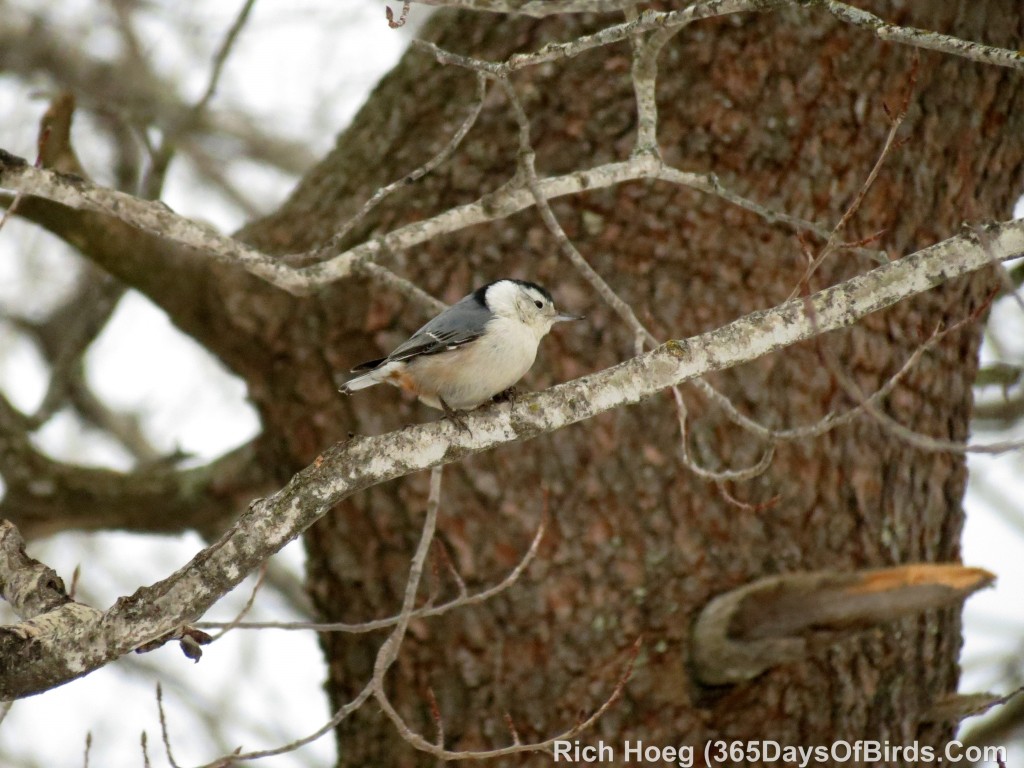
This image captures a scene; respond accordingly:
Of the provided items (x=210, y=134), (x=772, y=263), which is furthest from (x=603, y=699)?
(x=210, y=134)

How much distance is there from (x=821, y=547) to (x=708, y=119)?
4.22ft

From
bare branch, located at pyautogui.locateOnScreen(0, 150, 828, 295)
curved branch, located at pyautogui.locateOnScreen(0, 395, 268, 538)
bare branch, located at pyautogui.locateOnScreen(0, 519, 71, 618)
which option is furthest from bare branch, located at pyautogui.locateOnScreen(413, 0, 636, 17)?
curved branch, located at pyautogui.locateOnScreen(0, 395, 268, 538)

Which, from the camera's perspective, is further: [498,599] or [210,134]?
[210,134]

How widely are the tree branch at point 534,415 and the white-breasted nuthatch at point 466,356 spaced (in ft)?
1.56

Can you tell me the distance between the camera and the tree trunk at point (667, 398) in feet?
9.86

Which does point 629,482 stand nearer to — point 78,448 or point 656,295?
point 656,295

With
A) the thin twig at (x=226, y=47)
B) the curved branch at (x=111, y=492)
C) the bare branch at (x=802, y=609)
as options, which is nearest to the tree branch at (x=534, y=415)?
the bare branch at (x=802, y=609)

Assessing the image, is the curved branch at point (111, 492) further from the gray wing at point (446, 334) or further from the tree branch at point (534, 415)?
the tree branch at point (534, 415)

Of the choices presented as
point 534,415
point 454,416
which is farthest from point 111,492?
point 534,415

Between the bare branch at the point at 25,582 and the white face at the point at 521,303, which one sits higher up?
the white face at the point at 521,303

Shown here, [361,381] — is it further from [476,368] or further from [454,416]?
[454,416]

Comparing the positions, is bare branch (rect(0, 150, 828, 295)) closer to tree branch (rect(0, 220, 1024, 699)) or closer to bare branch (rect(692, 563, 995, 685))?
tree branch (rect(0, 220, 1024, 699))

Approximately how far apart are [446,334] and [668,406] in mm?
699

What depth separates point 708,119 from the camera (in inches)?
126
